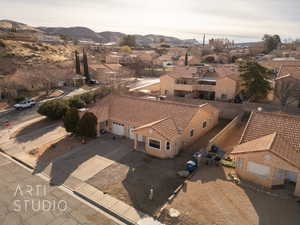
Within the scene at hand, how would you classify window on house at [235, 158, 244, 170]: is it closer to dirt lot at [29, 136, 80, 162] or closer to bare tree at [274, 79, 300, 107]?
dirt lot at [29, 136, 80, 162]

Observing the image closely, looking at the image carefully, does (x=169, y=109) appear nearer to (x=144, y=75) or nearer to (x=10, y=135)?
(x=10, y=135)

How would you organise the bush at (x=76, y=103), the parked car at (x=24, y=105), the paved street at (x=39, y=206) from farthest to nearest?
1. the parked car at (x=24, y=105)
2. the bush at (x=76, y=103)
3. the paved street at (x=39, y=206)

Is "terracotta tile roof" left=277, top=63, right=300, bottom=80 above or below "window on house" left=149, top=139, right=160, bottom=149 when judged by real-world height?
above

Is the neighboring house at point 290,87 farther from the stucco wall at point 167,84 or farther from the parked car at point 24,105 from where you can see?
the parked car at point 24,105

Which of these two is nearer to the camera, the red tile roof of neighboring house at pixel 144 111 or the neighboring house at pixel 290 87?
the red tile roof of neighboring house at pixel 144 111

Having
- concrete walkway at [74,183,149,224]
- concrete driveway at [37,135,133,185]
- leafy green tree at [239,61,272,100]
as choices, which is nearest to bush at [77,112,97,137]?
concrete driveway at [37,135,133,185]

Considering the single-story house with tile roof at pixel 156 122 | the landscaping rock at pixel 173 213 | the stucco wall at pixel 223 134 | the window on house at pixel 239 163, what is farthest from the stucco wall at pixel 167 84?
the landscaping rock at pixel 173 213

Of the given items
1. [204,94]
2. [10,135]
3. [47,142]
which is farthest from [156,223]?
[204,94]

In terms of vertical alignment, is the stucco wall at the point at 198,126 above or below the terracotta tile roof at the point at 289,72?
below
